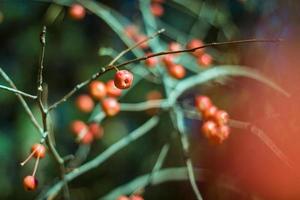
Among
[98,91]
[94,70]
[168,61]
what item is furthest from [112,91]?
[94,70]

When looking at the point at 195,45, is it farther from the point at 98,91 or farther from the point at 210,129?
the point at 210,129

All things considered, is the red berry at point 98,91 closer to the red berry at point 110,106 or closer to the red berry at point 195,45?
the red berry at point 110,106

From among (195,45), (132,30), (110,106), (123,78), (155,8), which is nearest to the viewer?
(123,78)

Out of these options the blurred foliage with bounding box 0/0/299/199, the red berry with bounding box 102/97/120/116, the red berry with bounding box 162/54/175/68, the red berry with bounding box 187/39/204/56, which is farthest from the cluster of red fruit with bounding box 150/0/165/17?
the red berry with bounding box 102/97/120/116

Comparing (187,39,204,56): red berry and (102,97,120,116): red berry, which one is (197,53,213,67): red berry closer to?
(187,39,204,56): red berry

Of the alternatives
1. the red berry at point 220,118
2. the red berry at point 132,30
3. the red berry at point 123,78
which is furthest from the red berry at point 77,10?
the red berry at point 123,78

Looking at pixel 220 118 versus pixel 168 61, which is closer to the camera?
pixel 220 118

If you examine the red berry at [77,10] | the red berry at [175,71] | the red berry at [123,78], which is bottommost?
the red berry at [123,78]

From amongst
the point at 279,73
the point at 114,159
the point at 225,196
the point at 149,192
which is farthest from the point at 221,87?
the point at 114,159
